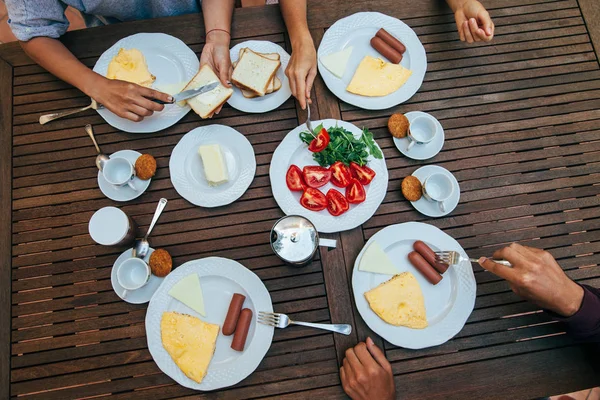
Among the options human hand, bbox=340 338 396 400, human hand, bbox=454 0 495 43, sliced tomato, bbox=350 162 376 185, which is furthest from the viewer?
human hand, bbox=454 0 495 43

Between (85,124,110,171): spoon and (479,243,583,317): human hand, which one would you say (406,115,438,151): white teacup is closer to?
(479,243,583,317): human hand

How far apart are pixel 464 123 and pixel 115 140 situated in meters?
1.51

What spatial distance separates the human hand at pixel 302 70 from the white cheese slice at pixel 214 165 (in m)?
0.40

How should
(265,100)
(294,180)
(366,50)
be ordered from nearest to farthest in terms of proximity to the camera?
(294,180) < (265,100) < (366,50)

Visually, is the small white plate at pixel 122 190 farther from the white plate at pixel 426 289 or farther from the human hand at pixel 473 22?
the human hand at pixel 473 22

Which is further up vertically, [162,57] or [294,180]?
[162,57]

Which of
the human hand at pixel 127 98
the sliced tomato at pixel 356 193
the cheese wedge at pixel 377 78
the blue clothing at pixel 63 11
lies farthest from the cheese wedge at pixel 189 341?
the blue clothing at pixel 63 11

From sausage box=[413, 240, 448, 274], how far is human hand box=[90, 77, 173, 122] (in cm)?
115

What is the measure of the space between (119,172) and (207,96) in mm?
472

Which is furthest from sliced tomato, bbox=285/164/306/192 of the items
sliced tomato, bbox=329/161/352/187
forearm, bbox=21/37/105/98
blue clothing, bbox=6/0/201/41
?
blue clothing, bbox=6/0/201/41

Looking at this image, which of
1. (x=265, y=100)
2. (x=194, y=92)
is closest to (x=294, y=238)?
(x=265, y=100)

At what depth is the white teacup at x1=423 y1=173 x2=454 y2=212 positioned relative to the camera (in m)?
1.57

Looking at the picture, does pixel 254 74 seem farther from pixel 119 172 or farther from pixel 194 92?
pixel 119 172

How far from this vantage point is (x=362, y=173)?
5.20 ft
